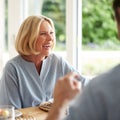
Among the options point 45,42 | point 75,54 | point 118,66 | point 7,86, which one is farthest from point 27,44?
point 118,66

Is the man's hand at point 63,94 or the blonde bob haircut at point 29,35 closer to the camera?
the man's hand at point 63,94

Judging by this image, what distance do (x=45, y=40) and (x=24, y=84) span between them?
38cm

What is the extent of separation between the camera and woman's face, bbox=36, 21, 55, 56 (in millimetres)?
2324

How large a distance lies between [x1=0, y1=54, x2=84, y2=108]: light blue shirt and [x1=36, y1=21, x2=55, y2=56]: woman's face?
12cm

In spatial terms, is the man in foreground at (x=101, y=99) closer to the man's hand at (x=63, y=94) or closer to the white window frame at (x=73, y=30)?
the man's hand at (x=63, y=94)

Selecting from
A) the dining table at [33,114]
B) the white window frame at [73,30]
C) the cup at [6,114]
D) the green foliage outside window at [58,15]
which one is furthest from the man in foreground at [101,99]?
the green foliage outside window at [58,15]

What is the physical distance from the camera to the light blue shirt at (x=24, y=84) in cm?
219

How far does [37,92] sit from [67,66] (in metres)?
0.33

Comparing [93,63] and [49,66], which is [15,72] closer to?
[49,66]

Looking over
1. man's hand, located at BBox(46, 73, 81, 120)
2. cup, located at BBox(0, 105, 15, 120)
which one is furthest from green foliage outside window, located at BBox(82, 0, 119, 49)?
man's hand, located at BBox(46, 73, 81, 120)

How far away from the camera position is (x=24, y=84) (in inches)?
87.0

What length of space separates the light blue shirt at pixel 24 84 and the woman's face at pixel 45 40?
0.12 m

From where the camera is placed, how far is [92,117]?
2.57 feet

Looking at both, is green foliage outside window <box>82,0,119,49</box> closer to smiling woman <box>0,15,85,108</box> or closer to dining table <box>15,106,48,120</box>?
smiling woman <box>0,15,85,108</box>
